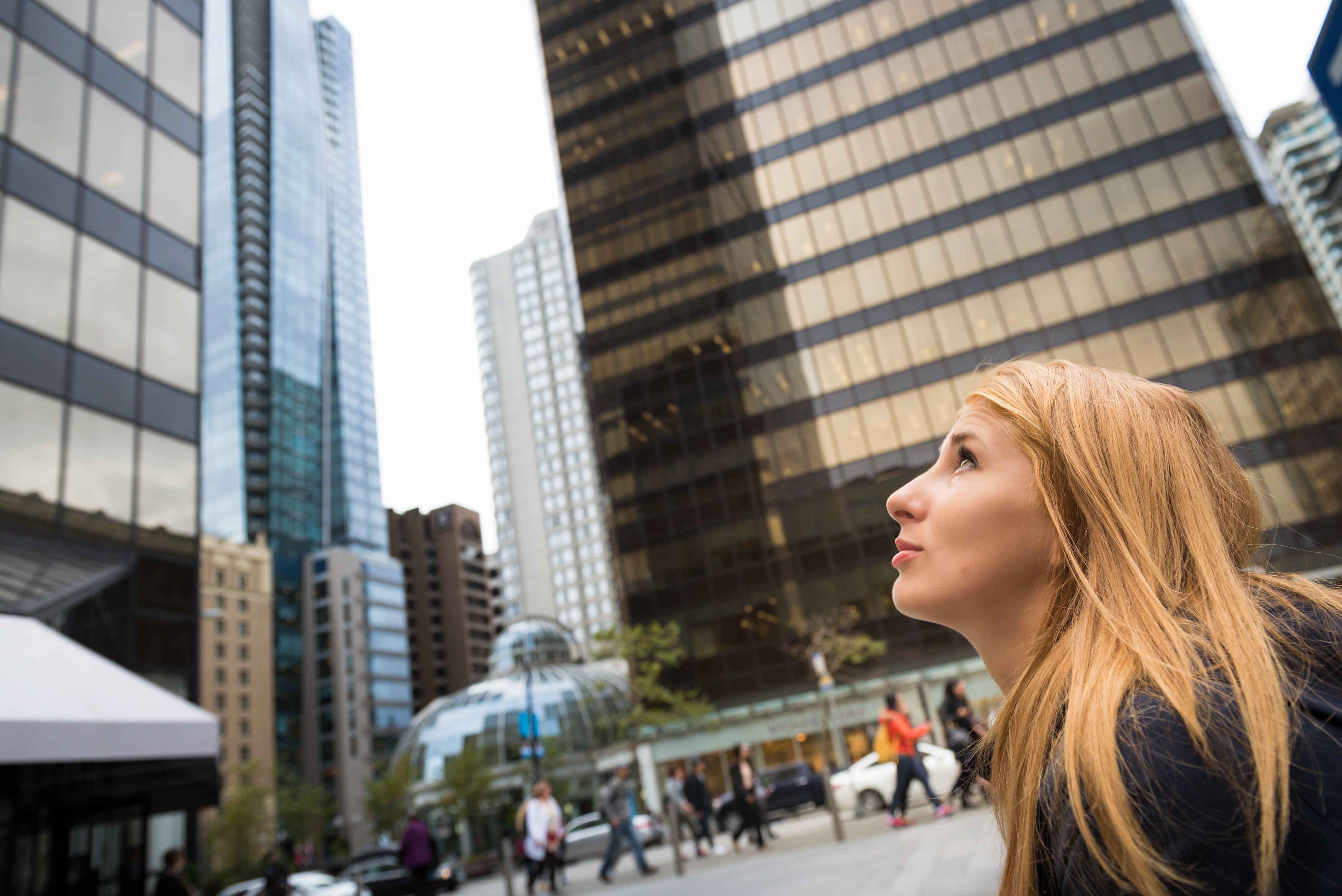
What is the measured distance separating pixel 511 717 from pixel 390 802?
10197 mm

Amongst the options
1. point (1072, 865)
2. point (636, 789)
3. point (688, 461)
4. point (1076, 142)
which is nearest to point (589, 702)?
point (636, 789)

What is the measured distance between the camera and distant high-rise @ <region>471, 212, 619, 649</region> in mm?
137125

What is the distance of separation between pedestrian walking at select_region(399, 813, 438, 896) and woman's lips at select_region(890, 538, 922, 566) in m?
15.8

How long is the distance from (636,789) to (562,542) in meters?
78.7

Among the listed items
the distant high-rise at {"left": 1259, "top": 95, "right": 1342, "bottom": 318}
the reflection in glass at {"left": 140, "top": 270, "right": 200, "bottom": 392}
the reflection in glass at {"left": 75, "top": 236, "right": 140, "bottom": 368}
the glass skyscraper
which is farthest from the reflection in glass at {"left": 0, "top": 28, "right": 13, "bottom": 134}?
the distant high-rise at {"left": 1259, "top": 95, "right": 1342, "bottom": 318}

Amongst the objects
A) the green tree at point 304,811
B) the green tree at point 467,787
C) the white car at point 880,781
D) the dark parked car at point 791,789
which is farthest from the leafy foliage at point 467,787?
the white car at point 880,781

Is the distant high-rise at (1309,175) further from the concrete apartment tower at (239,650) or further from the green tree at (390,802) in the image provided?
the concrete apartment tower at (239,650)

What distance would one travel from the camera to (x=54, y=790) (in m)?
13.3

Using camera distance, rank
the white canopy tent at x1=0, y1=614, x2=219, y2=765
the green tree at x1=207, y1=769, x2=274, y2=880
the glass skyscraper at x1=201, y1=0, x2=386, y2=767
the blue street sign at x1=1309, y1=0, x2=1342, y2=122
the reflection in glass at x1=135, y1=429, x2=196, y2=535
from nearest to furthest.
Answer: the blue street sign at x1=1309, y1=0, x2=1342, y2=122, the white canopy tent at x1=0, y1=614, x2=219, y2=765, the reflection in glass at x1=135, y1=429, x2=196, y2=535, the green tree at x1=207, y1=769, x2=274, y2=880, the glass skyscraper at x1=201, y1=0, x2=386, y2=767

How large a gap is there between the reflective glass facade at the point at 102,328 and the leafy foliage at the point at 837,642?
23.1 m

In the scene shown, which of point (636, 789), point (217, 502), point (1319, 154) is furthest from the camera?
point (1319, 154)

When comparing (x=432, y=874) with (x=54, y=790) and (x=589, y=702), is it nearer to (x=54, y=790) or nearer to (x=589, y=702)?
(x=54, y=790)

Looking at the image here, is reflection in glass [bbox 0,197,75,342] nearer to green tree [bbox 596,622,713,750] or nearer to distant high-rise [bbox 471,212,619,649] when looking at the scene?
green tree [bbox 596,622,713,750]

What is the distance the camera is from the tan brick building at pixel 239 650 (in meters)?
90.4
